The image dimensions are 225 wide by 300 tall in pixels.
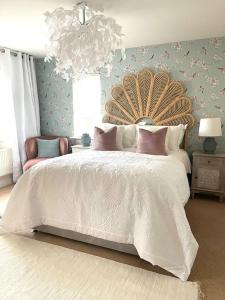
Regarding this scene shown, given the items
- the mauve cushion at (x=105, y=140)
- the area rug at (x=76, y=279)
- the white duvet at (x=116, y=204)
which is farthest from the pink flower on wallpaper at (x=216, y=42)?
the area rug at (x=76, y=279)

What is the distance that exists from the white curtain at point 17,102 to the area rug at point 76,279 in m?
2.43

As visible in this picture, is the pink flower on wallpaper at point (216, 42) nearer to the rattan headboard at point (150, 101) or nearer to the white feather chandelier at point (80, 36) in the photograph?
the rattan headboard at point (150, 101)

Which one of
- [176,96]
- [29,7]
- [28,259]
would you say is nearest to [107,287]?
[28,259]

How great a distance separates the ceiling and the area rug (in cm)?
242

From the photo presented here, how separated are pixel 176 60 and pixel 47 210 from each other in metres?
3.00

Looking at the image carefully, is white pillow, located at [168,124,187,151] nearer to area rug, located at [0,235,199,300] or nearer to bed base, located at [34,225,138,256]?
bed base, located at [34,225,138,256]

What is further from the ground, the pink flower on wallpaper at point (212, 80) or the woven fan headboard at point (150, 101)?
the pink flower on wallpaper at point (212, 80)

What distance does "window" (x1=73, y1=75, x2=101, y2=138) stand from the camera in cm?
456

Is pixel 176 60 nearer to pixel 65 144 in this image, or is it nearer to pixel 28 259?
pixel 65 144

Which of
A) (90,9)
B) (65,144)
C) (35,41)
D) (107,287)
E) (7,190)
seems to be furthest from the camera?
(65,144)

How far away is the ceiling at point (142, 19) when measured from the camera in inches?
94.7

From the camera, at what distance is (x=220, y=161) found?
3375 mm

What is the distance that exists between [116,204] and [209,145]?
6.84 feet

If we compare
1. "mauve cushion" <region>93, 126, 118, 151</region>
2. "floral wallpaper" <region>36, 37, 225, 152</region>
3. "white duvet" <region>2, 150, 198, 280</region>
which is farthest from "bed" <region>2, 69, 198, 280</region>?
"floral wallpaper" <region>36, 37, 225, 152</region>
